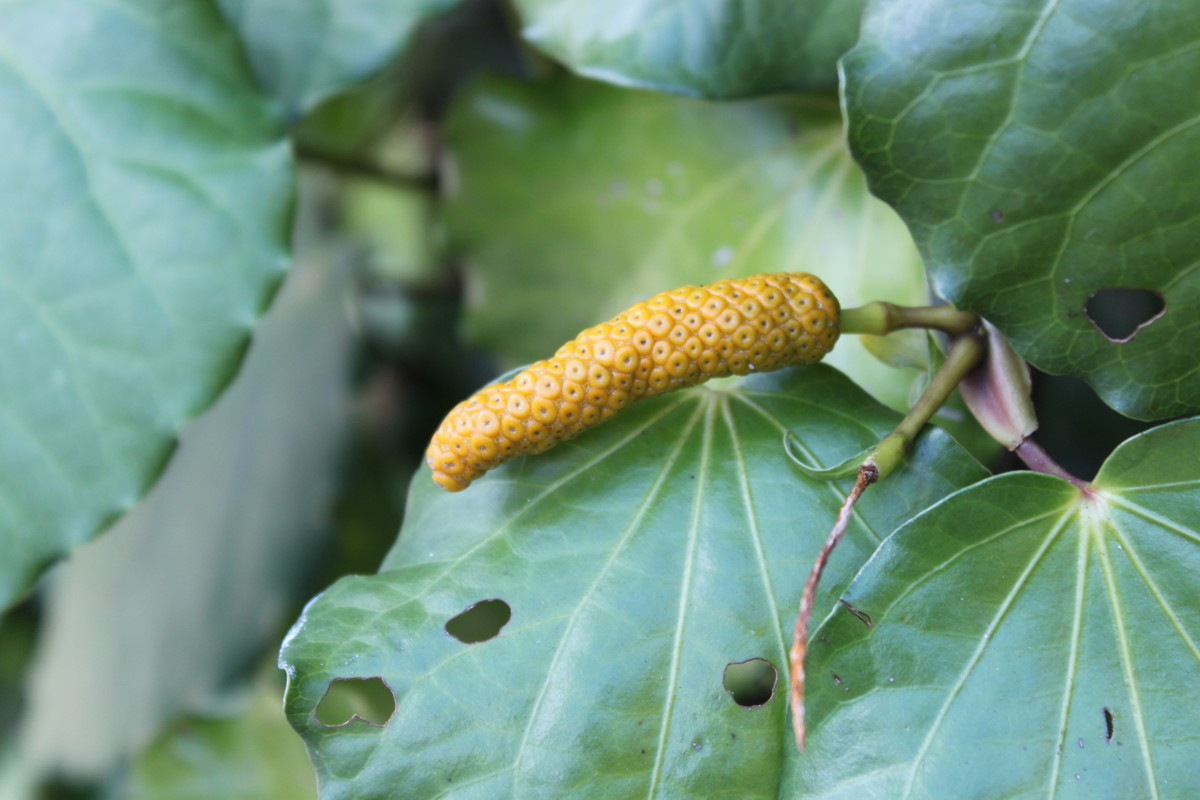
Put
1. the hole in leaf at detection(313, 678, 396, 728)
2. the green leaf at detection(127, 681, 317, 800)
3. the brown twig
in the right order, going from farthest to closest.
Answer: the green leaf at detection(127, 681, 317, 800) → the hole in leaf at detection(313, 678, 396, 728) → the brown twig

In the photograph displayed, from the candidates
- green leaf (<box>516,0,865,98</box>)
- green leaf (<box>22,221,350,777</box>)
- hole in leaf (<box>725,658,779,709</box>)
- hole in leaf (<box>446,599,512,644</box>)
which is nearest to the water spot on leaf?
hole in leaf (<box>725,658,779,709</box>)

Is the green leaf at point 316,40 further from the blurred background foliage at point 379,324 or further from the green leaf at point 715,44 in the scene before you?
the green leaf at point 715,44

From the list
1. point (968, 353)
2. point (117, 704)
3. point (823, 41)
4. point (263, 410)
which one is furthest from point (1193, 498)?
point (117, 704)

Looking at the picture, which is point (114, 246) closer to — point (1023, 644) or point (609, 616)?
point (609, 616)

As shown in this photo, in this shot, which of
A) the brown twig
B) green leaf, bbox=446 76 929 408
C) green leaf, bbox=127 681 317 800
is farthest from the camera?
green leaf, bbox=127 681 317 800

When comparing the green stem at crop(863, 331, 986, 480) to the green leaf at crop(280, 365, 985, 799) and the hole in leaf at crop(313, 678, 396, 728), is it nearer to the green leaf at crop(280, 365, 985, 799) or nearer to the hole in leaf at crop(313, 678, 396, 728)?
the green leaf at crop(280, 365, 985, 799)

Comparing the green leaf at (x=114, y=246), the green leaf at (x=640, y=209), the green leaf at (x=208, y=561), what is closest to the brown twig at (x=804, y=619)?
the green leaf at (x=640, y=209)
